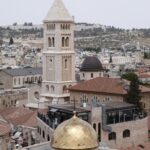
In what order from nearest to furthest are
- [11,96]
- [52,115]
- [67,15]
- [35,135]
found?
[52,115] < [35,135] < [67,15] < [11,96]

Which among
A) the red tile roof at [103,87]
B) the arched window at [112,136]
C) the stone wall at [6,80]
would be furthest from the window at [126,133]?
the stone wall at [6,80]

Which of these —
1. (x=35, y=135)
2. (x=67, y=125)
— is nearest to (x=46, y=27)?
(x=35, y=135)

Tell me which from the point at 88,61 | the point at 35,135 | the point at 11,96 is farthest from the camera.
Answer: the point at 11,96

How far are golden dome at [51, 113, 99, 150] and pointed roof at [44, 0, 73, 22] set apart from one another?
143 feet

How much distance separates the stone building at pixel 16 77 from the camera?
281 feet

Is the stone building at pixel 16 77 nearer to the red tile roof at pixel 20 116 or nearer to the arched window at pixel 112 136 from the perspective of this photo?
the red tile roof at pixel 20 116

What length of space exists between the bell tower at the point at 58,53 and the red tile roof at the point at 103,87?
105 inches

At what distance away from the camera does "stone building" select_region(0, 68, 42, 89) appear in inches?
3376

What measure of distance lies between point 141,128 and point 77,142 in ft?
100

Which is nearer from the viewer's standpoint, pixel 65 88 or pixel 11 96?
pixel 65 88

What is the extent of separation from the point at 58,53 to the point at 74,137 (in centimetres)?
4381

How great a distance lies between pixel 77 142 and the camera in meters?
9.38

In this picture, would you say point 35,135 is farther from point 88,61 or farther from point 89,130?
point 89,130

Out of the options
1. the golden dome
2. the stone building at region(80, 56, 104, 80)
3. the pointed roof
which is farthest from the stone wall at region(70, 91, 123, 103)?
the golden dome
